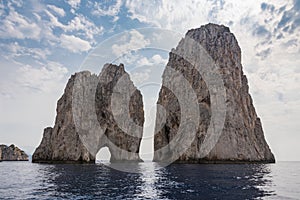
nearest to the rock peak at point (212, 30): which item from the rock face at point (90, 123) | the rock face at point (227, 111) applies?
the rock face at point (227, 111)

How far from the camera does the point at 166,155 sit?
127875mm

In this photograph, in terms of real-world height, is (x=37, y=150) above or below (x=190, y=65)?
below

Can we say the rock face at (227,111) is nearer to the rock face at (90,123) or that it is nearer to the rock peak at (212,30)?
the rock peak at (212,30)

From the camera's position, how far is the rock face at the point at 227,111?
110m

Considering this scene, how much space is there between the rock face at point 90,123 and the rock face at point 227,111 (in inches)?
555

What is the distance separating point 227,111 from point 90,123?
55204mm

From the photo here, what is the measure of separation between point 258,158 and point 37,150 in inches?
3591

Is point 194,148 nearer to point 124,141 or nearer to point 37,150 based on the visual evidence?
point 124,141

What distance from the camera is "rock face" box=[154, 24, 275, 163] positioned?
110 metres

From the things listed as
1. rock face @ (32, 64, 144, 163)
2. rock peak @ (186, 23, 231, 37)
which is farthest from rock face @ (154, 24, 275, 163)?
rock face @ (32, 64, 144, 163)

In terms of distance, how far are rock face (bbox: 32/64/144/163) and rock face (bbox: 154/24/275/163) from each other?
46.3ft

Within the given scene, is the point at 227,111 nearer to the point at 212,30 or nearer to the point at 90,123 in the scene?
the point at 212,30

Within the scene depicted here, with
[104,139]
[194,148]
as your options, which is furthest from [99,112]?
[194,148]

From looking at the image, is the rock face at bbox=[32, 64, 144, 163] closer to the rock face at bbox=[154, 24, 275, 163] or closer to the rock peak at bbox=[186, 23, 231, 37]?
the rock face at bbox=[154, 24, 275, 163]
